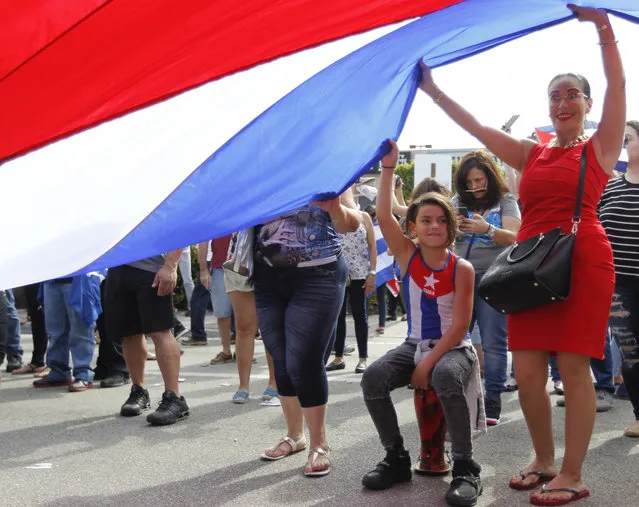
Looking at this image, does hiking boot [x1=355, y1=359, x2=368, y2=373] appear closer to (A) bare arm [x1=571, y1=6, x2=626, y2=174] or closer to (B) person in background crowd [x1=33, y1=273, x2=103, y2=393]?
(B) person in background crowd [x1=33, y1=273, x2=103, y2=393]

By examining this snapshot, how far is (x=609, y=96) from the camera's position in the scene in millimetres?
4078

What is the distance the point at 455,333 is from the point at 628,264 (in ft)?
5.60

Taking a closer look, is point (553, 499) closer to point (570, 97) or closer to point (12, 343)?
point (570, 97)

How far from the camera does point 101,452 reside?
5.72m

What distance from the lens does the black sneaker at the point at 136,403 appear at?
6.84 m

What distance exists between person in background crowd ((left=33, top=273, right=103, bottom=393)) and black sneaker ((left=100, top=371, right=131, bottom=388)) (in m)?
0.14

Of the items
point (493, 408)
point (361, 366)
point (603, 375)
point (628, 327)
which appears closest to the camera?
point (628, 327)

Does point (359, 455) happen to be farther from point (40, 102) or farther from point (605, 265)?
point (40, 102)

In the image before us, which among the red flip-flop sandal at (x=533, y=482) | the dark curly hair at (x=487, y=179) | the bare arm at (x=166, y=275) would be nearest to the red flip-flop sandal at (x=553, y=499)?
the red flip-flop sandal at (x=533, y=482)

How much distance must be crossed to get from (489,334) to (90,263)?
10.8ft

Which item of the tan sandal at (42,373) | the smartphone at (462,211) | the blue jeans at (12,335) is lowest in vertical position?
the tan sandal at (42,373)

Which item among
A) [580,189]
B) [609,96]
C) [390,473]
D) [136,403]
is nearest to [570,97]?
[609,96]

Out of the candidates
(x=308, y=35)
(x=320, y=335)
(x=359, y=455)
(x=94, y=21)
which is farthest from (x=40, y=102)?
(x=359, y=455)

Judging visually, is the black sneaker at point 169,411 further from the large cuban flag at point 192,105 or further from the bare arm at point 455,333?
the large cuban flag at point 192,105
